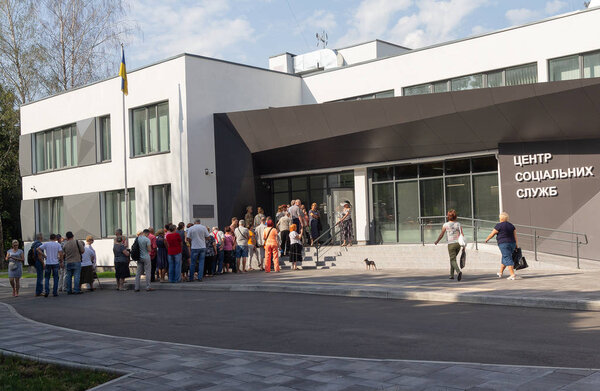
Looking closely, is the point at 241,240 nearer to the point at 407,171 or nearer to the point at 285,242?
the point at 285,242

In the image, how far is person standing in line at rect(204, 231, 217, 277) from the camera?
20.4 m

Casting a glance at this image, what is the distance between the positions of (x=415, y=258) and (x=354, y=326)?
35.4ft

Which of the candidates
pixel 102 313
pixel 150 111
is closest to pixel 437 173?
pixel 150 111

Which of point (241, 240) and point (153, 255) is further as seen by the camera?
point (241, 240)

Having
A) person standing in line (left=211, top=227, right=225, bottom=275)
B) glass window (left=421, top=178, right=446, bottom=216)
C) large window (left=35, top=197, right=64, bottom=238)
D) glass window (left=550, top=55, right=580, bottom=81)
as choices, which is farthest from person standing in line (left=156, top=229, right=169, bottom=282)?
large window (left=35, top=197, right=64, bottom=238)

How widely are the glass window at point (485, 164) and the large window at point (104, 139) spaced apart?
1549 centimetres

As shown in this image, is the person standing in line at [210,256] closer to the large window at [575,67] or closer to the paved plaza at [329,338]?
the paved plaza at [329,338]

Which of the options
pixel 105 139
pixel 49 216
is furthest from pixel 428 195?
pixel 49 216

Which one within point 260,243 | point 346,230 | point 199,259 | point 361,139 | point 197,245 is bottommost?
point 199,259

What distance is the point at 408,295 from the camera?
13398 mm

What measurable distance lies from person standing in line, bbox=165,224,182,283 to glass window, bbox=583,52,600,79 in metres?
13.4

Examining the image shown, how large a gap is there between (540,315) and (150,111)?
19.7 metres

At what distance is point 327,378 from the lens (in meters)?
6.33

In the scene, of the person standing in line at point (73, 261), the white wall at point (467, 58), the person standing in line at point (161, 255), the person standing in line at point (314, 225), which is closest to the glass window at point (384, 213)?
the person standing in line at point (314, 225)
